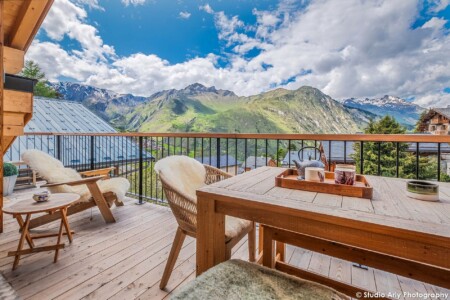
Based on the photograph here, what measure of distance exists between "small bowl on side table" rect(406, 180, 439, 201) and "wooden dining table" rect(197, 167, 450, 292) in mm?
29

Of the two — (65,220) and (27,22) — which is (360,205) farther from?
(27,22)

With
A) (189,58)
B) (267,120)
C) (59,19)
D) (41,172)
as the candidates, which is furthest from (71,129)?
(267,120)

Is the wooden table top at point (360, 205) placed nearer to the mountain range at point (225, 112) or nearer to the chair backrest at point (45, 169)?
the chair backrest at point (45, 169)

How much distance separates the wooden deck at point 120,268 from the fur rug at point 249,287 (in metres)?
0.88

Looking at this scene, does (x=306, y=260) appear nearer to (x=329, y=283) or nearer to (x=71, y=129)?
(x=329, y=283)

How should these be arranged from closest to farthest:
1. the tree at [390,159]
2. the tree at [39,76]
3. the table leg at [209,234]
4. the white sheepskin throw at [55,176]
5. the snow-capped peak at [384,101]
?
the table leg at [209,234]
the white sheepskin throw at [55,176]
the tree at [390,159]
the tree at [39,76]
the snow-capped peak at [384,101]

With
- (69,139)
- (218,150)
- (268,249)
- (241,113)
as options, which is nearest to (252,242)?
(268,249)

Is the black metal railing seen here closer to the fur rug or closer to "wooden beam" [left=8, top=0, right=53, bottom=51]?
the fur rug

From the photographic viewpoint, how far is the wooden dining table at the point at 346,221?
2.01 ft

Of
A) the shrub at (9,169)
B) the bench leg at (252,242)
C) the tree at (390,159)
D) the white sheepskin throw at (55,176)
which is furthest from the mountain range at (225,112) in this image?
the bench leg at (252,242)

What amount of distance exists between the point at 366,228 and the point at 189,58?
66.5 feet

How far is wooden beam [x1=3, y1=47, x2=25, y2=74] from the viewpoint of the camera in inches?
101

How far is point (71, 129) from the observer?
26.4ft

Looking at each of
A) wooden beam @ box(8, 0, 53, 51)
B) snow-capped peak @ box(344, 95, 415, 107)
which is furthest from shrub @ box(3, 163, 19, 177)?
snow-capped peak @ box(344, 95, 415, 107)
